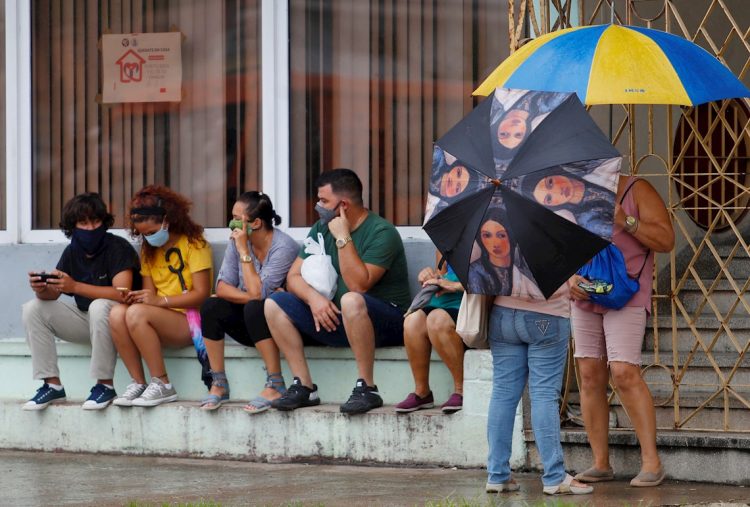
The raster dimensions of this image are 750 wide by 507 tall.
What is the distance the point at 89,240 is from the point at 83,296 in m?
0.38

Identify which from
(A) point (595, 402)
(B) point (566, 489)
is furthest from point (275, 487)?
(A) point (595, 402)

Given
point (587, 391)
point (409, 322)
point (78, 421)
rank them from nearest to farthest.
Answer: point (587, 391), point (409, 322), point (78, 421)

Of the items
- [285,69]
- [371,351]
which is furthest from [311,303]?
[285,69]

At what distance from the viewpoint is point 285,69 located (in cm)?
932

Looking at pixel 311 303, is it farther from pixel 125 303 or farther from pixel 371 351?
pixel 125 303

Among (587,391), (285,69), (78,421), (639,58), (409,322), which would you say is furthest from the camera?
(285,69)

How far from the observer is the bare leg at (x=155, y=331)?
8586 millimetres

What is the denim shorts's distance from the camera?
811cm

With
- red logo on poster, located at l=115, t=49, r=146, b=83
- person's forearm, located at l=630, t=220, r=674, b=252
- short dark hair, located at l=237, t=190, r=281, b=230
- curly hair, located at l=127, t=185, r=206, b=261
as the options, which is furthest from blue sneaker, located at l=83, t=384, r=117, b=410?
person's forearm, located at l=630, t=220, r=674, b=252

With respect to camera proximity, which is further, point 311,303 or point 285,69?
point 285,69

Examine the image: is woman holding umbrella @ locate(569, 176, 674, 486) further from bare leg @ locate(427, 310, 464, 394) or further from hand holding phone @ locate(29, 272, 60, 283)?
hand holding phone @ locate(29, 272, 60, 283)

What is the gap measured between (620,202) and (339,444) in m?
2.37

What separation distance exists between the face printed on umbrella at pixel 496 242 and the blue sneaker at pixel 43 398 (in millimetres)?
3854

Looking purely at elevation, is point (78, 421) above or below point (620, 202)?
below
